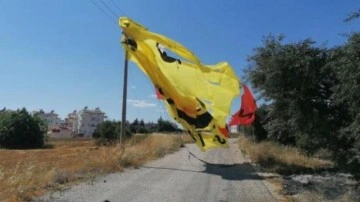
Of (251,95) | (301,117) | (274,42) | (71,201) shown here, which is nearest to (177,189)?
(71,201)

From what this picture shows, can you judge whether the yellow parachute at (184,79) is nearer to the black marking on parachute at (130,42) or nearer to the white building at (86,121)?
the black marking on parachute at (130,42)

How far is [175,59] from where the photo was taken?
719 inches

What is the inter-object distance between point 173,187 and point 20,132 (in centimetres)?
7328

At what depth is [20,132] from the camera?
268ft

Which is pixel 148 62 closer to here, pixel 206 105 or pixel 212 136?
pixel 206 105

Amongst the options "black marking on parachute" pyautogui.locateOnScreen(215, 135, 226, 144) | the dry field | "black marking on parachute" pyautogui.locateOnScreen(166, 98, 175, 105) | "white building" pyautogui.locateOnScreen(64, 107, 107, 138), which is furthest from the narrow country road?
"white building" pyautogui.locateOnScreen(64, 107, 107, 138)

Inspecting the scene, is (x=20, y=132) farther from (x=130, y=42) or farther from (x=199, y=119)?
(x=130, y=42)

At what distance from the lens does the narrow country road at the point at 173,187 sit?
39.5 ft

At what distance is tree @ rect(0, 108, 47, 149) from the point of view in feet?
266

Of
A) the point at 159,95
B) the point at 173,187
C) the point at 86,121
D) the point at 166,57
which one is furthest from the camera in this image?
the point at 86,121

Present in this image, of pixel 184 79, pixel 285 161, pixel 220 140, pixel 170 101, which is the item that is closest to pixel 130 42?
pixel 184 79

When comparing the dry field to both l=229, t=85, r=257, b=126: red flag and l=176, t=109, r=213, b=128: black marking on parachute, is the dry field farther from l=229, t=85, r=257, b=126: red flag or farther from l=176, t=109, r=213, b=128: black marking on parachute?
l=176, t=109, r=213, b=128: black marking on parachute

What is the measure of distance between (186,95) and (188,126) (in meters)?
1.60

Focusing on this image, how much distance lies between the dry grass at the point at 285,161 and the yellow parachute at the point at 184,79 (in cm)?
474
